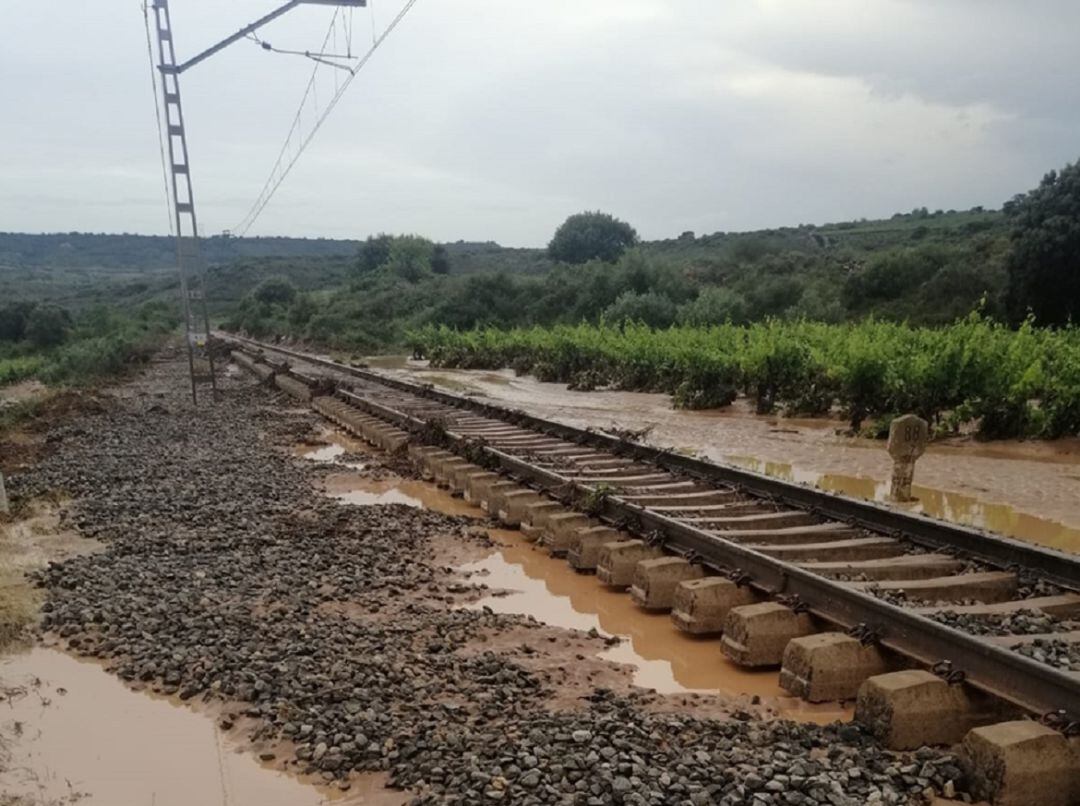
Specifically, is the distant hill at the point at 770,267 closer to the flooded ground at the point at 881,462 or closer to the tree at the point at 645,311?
the tree at the point at 645,311

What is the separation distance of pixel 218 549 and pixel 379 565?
149 centimetres

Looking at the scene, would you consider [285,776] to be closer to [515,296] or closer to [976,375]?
[976,375]

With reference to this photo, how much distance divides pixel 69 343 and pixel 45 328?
2.65 m

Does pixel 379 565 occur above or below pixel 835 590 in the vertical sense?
below

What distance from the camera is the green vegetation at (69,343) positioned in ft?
102

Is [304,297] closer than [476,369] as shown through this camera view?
No

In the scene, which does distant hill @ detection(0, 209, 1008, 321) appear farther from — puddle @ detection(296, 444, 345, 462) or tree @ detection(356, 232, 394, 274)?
puddle @ detection(296, 444, 345, 462)

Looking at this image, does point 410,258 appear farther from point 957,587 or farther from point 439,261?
point 957,587

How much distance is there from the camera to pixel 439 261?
99250mm

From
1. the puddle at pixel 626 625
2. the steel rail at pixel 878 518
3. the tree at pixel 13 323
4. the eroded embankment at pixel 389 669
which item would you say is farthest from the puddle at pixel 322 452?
the tree at pixel 13 323

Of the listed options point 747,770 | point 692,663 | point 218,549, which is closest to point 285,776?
point 747,770

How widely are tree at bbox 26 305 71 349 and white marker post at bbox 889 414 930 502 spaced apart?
169 feet

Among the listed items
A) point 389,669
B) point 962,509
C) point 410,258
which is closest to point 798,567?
point 389,669

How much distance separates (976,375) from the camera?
1304cm
